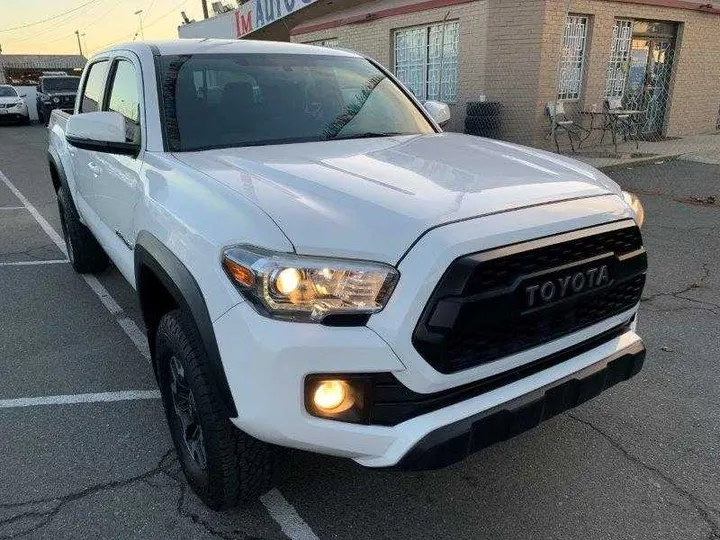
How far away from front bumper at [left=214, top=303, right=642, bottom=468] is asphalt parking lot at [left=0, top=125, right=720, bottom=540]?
394 millimetres

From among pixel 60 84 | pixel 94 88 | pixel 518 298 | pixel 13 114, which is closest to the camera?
pixel 518 298

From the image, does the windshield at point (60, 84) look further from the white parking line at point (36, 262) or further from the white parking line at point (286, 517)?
the white parking line at point (286, 517)

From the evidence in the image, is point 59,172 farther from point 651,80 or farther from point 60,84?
point 60,84

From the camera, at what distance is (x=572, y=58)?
40.1ft

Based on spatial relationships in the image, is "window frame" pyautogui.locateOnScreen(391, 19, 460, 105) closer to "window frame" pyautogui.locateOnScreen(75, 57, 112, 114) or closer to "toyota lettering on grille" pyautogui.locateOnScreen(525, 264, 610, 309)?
"window frame" pyautogui.locateOnScreen(75, 57, 112, 114)

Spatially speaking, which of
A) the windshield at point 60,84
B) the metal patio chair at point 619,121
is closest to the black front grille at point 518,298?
the metal patio chair at point 619,121

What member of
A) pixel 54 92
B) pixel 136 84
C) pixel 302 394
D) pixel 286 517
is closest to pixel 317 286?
pixel 302 394

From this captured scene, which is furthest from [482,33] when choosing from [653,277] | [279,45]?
[279,45]

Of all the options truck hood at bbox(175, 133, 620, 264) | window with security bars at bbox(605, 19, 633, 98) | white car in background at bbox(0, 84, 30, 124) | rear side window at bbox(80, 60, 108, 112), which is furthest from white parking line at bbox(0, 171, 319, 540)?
white car in background at bbox(0, 84, 30, 124)

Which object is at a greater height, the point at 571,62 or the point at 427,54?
the point at 427,54

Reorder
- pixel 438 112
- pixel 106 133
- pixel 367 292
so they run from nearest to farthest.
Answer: pixel 367 292 → pixel 106 133 → pixel 438 112

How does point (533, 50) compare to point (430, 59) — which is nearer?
point (533, 50)

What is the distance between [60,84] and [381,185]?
24744mm

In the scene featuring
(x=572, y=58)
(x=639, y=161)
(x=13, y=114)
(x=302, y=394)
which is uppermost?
(x=572, y=58)
